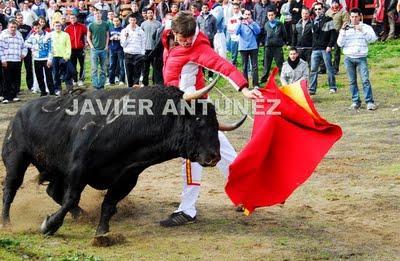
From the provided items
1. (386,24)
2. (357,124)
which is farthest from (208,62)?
(386,24)

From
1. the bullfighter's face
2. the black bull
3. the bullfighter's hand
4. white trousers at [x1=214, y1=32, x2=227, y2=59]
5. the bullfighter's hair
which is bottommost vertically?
white trousers at [x1=214, y1=32, x2=227, y2=59]

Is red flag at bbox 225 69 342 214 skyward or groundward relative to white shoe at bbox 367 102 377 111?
skyward

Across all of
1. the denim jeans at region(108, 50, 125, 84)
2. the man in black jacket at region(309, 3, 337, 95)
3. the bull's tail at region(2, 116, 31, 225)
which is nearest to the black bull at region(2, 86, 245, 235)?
the bull's tail at region(2, 116, 31, 225)

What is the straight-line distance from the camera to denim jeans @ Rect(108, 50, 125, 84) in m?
23.9

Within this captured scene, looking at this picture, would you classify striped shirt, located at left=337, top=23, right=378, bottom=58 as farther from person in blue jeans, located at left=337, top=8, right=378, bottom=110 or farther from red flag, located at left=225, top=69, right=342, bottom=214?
red flag, located at left=225, top=69, right=342, bottom=214

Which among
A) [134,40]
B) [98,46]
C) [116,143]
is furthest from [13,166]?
[98,46]

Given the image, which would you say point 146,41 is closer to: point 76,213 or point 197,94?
point 76,213

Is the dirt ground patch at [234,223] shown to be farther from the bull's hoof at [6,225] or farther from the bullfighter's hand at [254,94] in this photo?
the bullfighter's hand at [254,94]

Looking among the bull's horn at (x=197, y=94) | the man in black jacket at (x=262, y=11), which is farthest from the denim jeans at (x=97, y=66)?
the bull's horn at (x=197, y=94)

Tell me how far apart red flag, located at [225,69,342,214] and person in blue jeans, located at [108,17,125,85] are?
564 inches

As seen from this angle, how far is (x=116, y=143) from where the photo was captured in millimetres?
9227

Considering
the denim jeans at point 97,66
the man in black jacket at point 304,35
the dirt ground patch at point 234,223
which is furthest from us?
the denim jeans at point 97,66

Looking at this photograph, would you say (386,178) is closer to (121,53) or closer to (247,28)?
(247,28)

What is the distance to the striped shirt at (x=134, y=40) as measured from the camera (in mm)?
22406
